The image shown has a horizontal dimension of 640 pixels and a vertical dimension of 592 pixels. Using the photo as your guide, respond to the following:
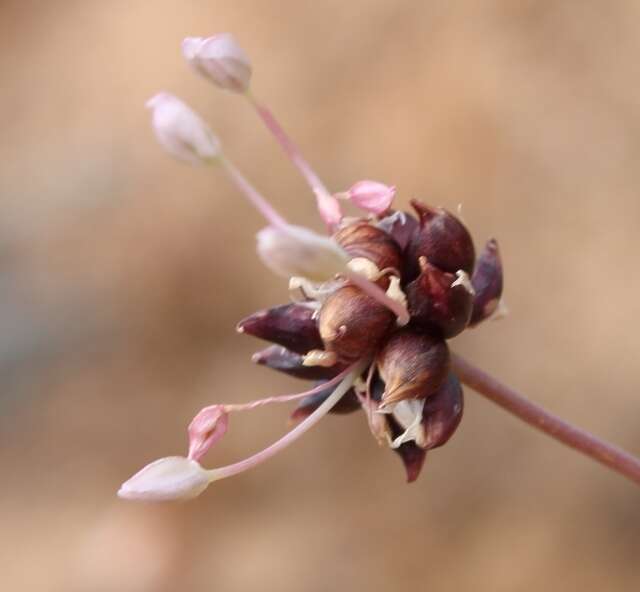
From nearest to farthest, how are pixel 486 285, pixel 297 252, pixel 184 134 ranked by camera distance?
pixel 297 252 → pixel 184 134 → pixel 486 285

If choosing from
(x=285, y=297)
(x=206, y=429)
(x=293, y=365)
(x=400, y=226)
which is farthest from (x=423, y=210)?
(x=285, y=297)

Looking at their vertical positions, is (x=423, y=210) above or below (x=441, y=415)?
above

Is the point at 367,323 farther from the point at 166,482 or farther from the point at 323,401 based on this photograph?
the point at 166,482

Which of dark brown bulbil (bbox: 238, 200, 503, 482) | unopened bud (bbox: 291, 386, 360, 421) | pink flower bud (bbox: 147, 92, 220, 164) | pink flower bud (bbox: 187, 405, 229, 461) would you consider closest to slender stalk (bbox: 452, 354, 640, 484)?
dark brown bulbil (bbox: 238, 200, 503, 482)

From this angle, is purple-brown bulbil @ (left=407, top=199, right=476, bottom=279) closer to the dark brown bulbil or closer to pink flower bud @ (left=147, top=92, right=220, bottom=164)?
the dark brown bulbil

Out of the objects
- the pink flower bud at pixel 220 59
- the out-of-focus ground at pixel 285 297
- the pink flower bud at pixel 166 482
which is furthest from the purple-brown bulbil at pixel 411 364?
the out-of-focus ground at pixel 285 297

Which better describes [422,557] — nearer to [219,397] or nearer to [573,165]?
[219,397]

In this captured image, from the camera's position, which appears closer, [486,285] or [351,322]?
[351,322]

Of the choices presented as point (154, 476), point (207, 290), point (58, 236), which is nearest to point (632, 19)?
point (207, 290)
